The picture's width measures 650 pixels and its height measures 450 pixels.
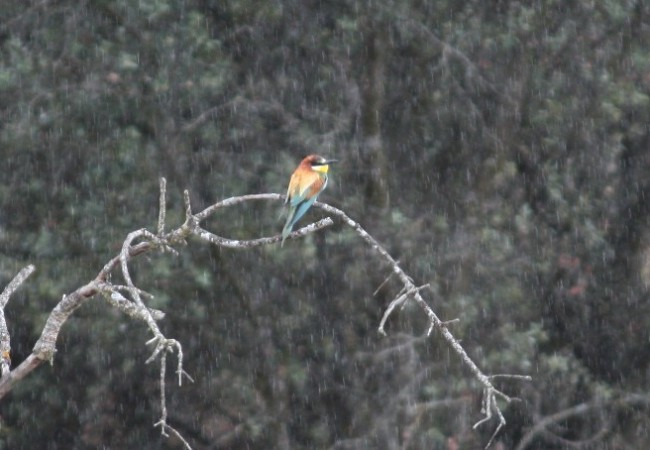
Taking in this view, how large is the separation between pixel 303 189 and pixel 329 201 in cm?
384

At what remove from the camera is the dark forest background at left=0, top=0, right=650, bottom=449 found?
9219mm

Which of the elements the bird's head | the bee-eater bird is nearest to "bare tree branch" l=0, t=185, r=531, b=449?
the bee-eater bird

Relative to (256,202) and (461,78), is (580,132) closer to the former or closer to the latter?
(461,78)

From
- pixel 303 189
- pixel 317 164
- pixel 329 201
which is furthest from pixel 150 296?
pixel 329 201

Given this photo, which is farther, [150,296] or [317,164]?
[317,164]

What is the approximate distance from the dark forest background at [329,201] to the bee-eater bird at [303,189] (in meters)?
3.19

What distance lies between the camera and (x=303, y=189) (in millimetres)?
5605

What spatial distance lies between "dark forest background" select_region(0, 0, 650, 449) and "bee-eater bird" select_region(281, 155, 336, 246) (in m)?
3.19

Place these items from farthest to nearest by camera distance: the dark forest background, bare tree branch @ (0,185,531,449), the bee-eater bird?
1. the dark forest background
2. the bee-eater bird
3. bare tree branch @ (0,185,531,449)

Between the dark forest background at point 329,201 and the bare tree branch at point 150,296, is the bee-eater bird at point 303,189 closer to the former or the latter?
the bare tree branch at point 150,296

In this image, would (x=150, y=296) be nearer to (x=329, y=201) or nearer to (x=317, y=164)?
(x=317, y=164)

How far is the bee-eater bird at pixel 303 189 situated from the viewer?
17.9 feet

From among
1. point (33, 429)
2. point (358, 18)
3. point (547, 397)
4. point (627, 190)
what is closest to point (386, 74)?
point (358, 18)

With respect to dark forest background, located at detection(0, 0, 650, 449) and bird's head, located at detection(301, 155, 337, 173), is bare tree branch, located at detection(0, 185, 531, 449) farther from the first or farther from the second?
dark forest background, located at detection(0, 0, 650, 449)
